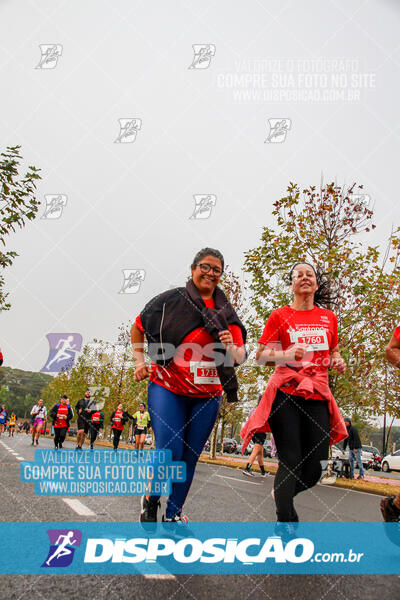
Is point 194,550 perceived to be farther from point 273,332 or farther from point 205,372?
point 273,332

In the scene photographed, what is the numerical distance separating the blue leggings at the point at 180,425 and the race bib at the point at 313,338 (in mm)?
757

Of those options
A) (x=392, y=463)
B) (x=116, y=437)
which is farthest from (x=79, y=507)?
(x=392, y=463)

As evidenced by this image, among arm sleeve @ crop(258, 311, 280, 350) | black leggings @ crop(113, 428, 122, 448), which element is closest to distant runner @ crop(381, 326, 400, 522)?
arm sleeve @ crop(258, 311, 280, 350)

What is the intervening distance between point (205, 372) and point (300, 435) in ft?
2.53

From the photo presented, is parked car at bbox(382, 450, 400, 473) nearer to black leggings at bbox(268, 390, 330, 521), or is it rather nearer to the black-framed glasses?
black leggings at bbox(268, 390, 330, 521)

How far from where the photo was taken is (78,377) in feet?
124

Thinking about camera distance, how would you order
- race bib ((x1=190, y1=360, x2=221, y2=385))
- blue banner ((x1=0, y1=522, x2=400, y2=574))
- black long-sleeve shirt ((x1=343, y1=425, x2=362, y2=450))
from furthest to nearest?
black long-sleeve shirt ((x1=343, y1=425, x2=362, y2=450)) < race bib ((x1=190, y1=360, x2=221, y2=385)) < blue banner ((x1=0, y1=522, x2=400, y2=574))

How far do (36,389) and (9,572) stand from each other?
113 m

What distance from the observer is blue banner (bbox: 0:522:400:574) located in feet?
8.70

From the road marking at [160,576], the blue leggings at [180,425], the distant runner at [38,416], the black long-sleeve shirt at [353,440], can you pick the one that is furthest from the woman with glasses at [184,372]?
the distant runner at [38,416]

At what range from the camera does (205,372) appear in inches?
127

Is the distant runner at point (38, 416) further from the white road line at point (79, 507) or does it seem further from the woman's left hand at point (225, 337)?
Answer: the woman's left hand at point (225, 337)

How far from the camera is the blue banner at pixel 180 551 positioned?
265cm

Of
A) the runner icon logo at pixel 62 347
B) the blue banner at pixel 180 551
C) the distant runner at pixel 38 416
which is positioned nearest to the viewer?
the blue banner at pixel 180 551
